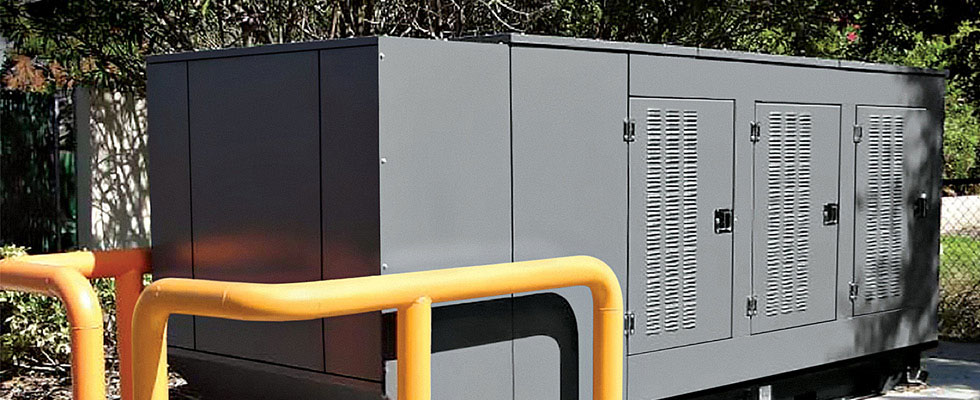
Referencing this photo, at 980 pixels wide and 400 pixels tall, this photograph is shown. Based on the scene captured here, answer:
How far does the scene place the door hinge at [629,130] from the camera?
18.1ft

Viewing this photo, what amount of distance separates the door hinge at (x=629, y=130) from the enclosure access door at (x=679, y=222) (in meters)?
0.02

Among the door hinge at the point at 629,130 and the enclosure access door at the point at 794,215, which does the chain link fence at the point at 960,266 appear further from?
the door hinge at the point at 629,130

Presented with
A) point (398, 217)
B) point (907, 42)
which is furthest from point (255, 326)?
point (907, 42)

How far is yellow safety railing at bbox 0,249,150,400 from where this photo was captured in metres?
4.43

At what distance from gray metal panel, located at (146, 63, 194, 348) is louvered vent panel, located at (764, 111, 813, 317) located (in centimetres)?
293

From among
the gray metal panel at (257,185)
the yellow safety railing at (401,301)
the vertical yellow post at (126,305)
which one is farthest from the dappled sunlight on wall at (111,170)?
the yellow safety railing at (401,301)

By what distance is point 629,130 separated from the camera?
18.1 ft

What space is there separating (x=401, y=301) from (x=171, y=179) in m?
1.71

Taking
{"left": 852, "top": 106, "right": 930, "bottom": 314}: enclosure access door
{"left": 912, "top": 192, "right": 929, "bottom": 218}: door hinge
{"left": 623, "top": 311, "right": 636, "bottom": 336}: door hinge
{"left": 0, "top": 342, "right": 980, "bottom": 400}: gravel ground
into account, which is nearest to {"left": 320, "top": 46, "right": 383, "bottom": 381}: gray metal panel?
{"left": 623, "top": 311, "right": 636, "bottom": 336}: door hinge

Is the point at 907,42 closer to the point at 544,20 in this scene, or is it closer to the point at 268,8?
the point at 544,20

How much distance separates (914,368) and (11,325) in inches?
218

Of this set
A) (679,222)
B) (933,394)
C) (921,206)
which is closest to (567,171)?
(679,222)

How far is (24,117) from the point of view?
9.56m

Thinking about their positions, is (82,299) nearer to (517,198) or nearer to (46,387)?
(517,198)
